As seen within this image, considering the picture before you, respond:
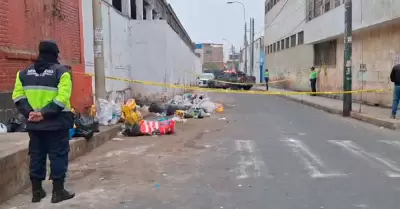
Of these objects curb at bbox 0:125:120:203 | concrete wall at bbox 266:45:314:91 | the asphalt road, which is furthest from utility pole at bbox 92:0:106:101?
concrete wall at bbox 266:45:314:91

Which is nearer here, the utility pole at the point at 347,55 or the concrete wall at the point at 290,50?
the utility pole at the point at 347,55

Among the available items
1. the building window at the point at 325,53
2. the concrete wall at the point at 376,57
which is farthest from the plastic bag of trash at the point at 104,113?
the building window at the point at 325,53

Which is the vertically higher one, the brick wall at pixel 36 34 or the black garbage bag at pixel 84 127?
the brick wall at pixel 36 34

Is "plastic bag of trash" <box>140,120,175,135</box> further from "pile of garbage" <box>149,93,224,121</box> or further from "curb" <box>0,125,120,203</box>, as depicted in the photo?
"curb" <box>0,125,120,203</box>

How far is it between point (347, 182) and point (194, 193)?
2180mm

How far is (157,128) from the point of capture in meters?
10.8

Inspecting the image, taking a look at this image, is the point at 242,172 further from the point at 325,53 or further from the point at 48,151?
the point at 325,53

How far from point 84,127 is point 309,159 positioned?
166 inches

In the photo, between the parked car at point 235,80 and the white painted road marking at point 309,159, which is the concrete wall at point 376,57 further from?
the parked car at point 235,80

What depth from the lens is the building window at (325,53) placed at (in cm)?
2433

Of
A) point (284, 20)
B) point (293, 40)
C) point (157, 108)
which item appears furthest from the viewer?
point (284, 20)

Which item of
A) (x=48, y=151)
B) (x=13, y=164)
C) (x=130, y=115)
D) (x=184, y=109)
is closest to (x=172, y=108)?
(x=184, y=109)

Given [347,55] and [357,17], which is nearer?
[347,55]

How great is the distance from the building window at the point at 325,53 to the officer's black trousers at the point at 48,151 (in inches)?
834
